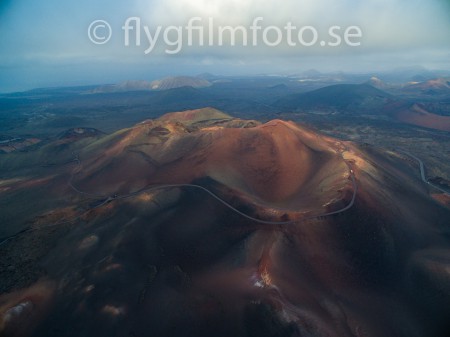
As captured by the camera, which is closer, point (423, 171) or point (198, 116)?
point (423, 171)

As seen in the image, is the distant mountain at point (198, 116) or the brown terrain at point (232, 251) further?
the distant mountain at point (198, 116)

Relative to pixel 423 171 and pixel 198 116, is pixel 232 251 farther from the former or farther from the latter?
pixel 198 116

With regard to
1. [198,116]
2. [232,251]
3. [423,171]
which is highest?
[198,116]

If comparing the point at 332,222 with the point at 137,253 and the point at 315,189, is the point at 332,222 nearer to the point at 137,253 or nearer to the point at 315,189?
the point at 315,189

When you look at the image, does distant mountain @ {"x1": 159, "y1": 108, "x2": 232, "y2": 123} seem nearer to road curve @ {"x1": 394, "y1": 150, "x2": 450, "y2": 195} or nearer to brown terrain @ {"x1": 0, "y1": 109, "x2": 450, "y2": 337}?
road curve @ {"x1": 394, "y1": 150, "x2": 450, "y2": 195}

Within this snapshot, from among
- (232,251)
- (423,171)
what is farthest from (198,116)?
(232,251)

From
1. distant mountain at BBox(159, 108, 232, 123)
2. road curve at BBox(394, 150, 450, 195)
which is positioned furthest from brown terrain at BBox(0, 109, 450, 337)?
distant mountain at BBox(159, 108, 232, 123)

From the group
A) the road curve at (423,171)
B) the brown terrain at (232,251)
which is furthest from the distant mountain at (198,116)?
the brown terrain at (232,251)

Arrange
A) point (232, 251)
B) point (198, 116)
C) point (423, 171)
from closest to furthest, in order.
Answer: point (232, 251) < point (423, 171) < point (198, 116)

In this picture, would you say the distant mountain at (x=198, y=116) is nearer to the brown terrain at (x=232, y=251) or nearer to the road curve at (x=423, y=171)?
the road curve at (x=423, y=171)
